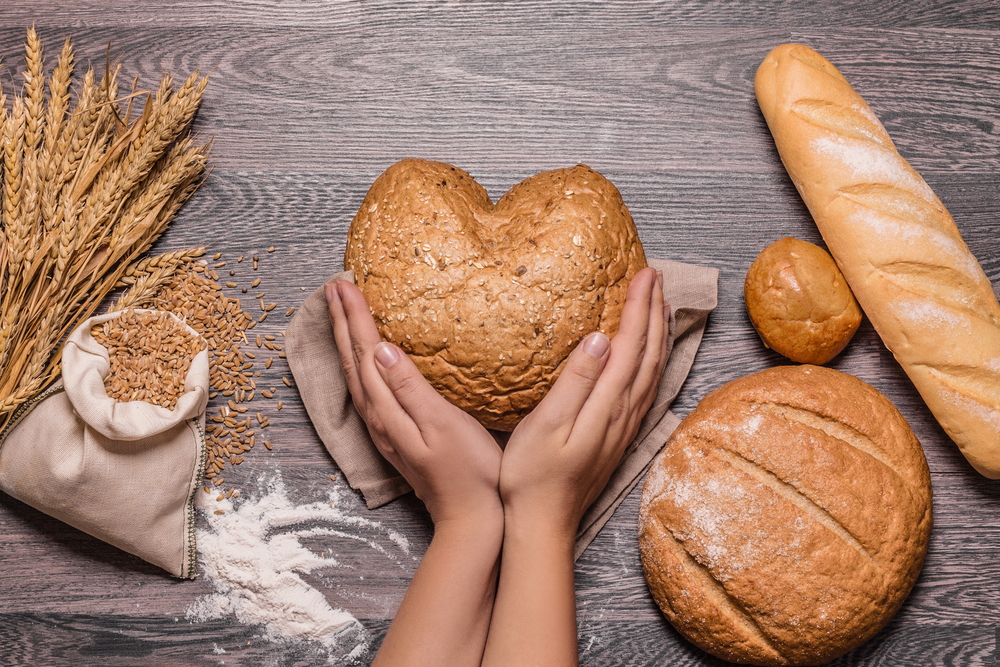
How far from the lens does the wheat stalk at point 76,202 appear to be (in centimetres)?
141

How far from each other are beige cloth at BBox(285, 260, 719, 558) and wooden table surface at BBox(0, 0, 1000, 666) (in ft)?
0.23

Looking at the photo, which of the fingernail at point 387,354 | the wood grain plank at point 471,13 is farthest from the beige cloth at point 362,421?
the wood grain plank at point 471,13

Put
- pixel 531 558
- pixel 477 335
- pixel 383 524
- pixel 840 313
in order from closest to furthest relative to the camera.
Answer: pixel 477 335, pixel 531 558, pixel 840 313, pixel 383 524

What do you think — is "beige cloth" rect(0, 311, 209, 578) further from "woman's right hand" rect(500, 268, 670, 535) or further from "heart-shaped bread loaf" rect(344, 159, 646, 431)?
"woman's right hand" rect(500, 268, 670, 535)

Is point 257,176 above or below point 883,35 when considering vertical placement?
below

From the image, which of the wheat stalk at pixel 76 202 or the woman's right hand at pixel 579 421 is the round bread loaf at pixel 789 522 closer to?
the woman's right hand at pixel 579 421

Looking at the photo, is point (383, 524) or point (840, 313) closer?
point (840, 313)

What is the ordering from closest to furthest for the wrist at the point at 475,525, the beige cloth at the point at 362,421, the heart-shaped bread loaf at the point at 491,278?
the heart-shaped bread loaf at the point at 491,278, the wrist at the point at 475,525, the beige cloth at the point at 362,421

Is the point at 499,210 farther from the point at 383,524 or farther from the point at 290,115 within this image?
the point at 383,524

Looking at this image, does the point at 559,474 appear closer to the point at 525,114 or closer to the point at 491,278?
the point at 491,278

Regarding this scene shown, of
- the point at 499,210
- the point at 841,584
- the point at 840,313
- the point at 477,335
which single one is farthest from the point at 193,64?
the point at 841,584

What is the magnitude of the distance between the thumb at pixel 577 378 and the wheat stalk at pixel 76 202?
3.32 ft

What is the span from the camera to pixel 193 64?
162 cm

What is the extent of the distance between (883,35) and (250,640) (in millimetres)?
→ 2321
